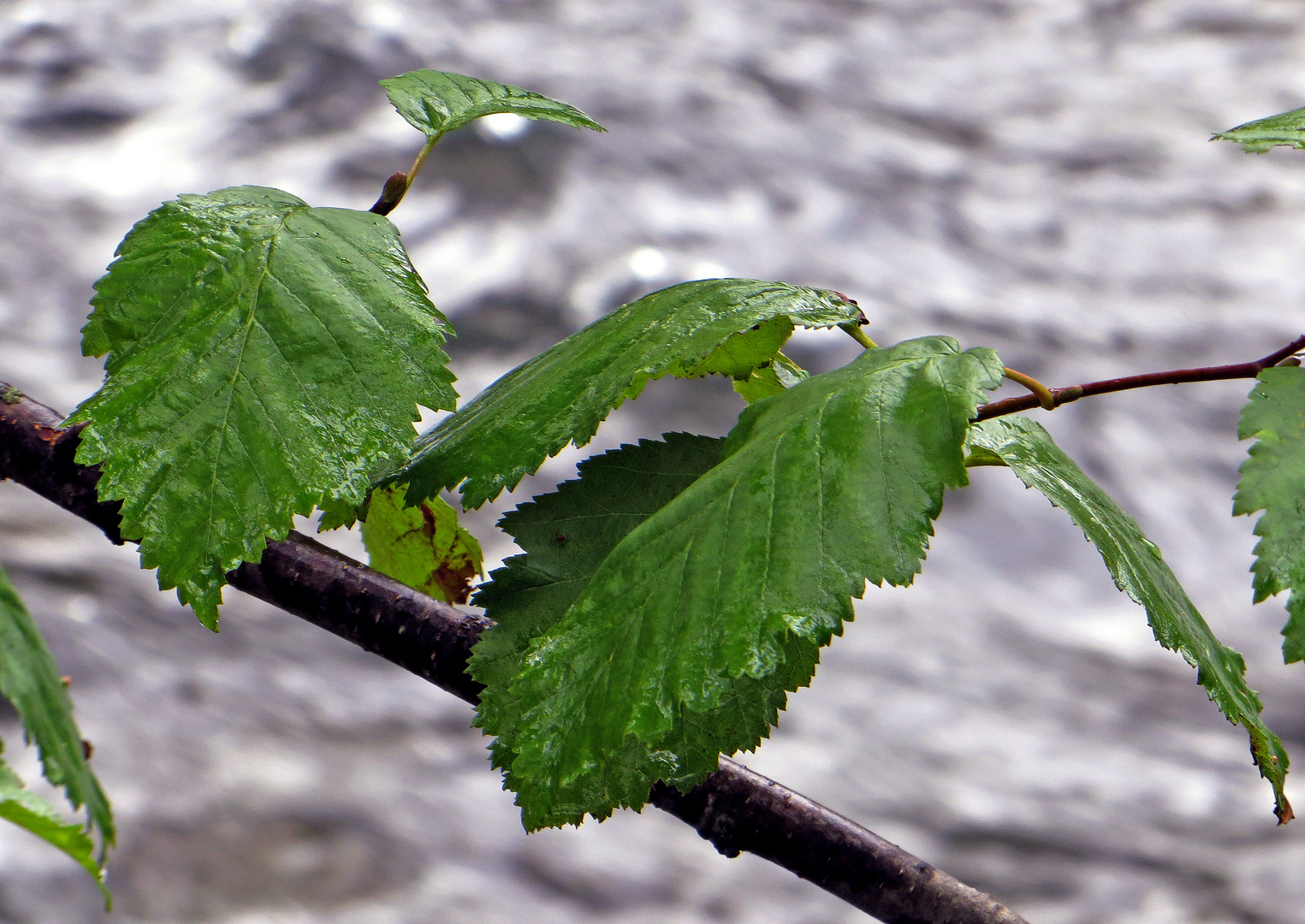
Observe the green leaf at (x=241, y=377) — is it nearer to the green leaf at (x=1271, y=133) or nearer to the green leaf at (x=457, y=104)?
the green leaf at (x=457, y=104)

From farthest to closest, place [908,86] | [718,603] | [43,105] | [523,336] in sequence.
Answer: [908,86] < [43,105] < [523,336] < [718,603]

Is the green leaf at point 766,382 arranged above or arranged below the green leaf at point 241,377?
above

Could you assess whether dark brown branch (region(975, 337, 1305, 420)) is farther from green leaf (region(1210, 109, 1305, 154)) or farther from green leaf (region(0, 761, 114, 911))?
green leaf (region(0, 761, 114, 911))

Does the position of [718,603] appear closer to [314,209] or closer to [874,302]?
[314,209]

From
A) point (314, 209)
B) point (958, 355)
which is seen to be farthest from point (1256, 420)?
point (314, 209)

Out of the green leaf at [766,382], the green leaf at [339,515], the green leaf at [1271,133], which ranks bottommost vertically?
the green leaf at [339,515]

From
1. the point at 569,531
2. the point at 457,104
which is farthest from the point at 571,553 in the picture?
the point at 457,104

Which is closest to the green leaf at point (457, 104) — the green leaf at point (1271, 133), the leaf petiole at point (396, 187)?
the leaf petiole at point (396, 187)
